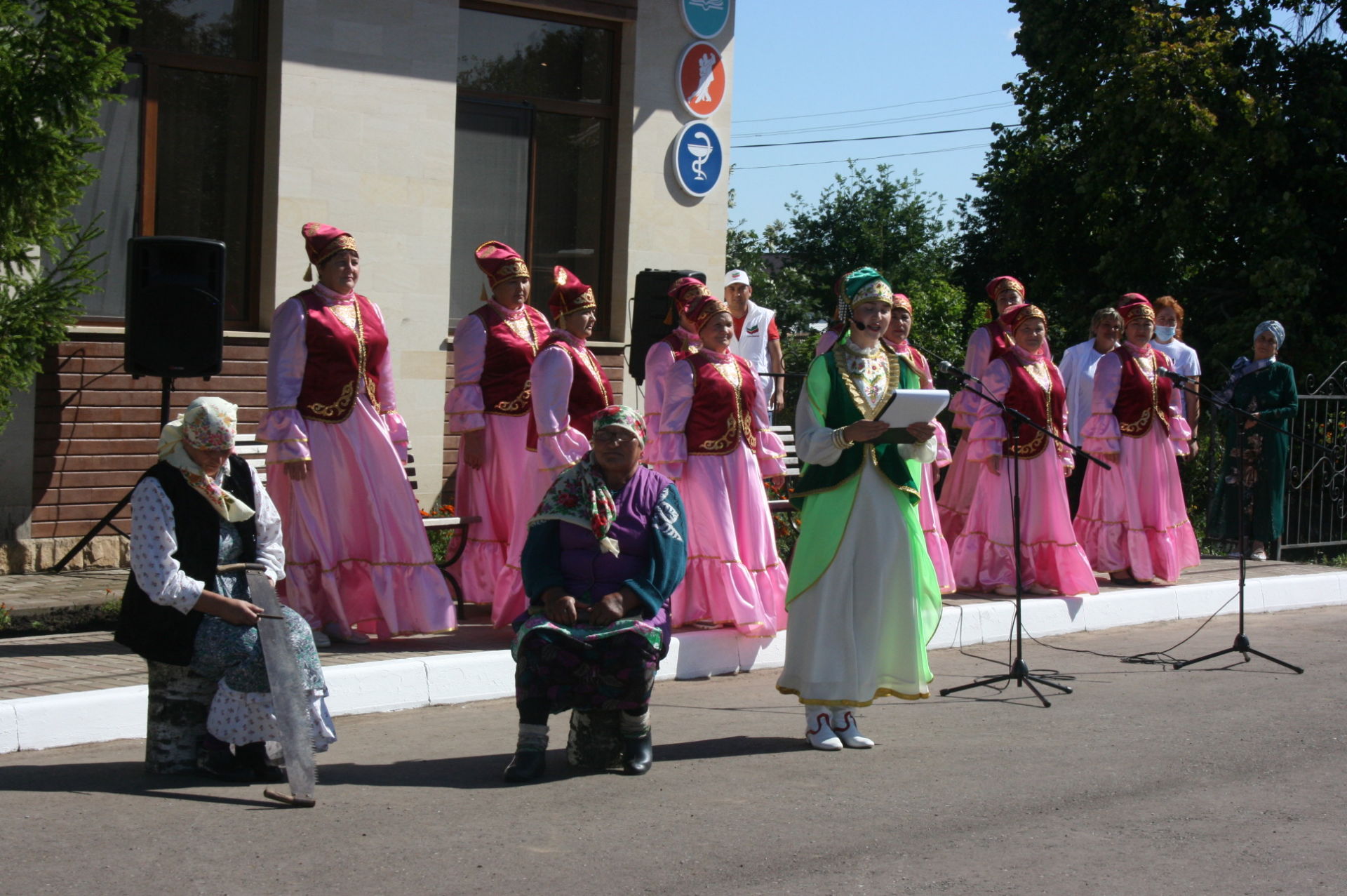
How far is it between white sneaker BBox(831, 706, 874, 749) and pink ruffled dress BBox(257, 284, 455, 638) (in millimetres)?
2653

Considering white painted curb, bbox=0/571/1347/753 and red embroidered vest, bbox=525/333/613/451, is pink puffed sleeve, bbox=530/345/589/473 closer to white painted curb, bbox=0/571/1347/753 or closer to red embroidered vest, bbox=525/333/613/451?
red embroidered vest, bbox=525/333/613/451

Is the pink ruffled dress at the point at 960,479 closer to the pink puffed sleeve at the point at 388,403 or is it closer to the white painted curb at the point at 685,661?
the white painted curb at the point at 685,661

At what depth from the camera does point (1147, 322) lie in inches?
478

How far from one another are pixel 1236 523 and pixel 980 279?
30.8 metres

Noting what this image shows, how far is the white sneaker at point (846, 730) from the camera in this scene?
7.31 m

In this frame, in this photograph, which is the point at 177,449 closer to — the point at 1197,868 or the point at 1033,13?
the point at 1197,868

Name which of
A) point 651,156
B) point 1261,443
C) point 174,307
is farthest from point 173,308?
point 1261,443

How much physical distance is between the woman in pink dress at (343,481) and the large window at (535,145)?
5.85 metres

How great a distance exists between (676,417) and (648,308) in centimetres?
431

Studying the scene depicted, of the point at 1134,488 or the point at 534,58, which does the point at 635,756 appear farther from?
the point at 534,58

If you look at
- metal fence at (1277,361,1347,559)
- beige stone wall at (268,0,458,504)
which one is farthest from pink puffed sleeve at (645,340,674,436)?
metal fence at (1277,361,1347,559)

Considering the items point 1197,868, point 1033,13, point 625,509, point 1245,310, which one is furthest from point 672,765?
point 1033,13

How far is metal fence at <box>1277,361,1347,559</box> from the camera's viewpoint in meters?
15.1

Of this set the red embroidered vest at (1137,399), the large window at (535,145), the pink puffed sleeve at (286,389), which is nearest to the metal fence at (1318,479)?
the red embroidered vest at (1137,399)
